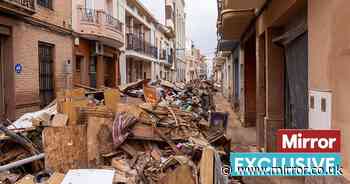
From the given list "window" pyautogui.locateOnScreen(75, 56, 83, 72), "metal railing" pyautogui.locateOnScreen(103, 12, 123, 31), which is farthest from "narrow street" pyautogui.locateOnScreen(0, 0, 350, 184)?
"metal railing" pyautogui.locateOnScreen(103, 12, 123, 31)

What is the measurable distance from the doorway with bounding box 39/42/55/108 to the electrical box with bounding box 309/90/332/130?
884cm

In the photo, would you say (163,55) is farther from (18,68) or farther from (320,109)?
(320,109)

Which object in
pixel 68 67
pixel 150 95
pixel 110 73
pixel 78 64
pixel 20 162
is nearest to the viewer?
pixel 20 162

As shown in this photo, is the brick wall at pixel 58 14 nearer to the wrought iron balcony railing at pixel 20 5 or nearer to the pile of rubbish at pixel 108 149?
the wrought iron balcony railing at pixel 20 5

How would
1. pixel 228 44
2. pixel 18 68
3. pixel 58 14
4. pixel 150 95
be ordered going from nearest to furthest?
1. pixel 150 95
2. pixel 18 68
3. pixel 58 14
4. pixel 228 44

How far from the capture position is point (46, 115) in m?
6.32

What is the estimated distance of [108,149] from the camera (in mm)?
5289

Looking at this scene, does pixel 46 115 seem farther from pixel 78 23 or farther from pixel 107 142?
pixel 78 23

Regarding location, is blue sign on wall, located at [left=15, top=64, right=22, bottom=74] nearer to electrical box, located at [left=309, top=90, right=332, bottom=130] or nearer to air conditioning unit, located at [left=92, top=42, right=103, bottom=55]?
air conditioning unit, located at [left=92, top=42, right=103, bottom=55]

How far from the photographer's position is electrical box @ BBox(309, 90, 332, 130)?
3.54 meters

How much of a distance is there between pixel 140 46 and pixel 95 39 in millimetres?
9717

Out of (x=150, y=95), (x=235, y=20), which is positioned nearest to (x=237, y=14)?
(x=235, y=20)

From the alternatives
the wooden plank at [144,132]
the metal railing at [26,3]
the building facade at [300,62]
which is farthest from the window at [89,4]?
the wooden plank at [144,132]

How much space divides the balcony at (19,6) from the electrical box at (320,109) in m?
7.03
